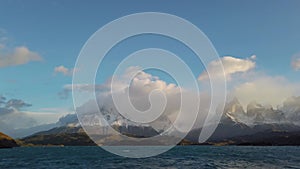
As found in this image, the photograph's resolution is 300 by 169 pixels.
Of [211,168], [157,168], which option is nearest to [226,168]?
[211,168]

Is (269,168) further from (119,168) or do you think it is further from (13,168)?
(13,168)

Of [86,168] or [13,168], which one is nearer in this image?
[86,168]

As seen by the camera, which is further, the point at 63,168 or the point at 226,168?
the point at 63,168

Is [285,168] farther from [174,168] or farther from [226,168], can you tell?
[174,168]

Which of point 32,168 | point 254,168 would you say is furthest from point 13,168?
point 254,168

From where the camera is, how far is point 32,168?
103 m

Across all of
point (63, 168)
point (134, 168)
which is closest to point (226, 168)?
point (134, 168)

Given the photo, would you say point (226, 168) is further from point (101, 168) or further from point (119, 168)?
point (101, 168)

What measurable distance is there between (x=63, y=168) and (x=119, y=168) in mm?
20026

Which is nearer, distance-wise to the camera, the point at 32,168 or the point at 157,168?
the point at 157,168

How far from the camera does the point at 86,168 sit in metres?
97.1

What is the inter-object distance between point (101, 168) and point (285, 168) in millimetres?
55116

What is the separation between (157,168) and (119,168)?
11.3 m

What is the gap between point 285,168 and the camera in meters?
92.0
